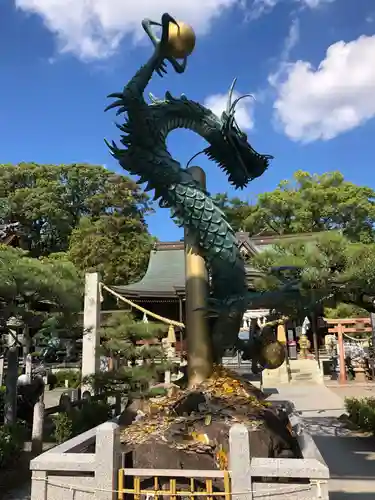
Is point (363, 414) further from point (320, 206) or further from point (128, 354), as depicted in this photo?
point (320, 206)

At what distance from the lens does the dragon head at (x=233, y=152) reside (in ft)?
18.8

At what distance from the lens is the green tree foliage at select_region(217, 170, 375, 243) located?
26875mm

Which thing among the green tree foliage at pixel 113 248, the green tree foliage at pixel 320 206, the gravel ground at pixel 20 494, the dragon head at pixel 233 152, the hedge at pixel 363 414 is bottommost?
the gravel ground at pixel 20 494

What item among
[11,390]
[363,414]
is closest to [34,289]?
[11,390]

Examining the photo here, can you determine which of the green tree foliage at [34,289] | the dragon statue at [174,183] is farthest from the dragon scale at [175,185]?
the green tree foliage at [34,289]

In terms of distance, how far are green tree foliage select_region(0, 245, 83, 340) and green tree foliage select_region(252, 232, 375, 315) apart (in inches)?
120

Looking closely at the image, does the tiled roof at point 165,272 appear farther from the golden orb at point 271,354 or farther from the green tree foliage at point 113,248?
the golden orb at point 271,354

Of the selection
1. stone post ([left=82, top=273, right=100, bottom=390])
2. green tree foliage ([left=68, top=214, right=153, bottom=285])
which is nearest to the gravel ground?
stone post ([left=82, top=273, right=100, bottom=390])

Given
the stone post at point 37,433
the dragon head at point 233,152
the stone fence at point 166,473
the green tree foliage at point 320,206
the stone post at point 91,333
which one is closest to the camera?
the stone fence at point 166,473

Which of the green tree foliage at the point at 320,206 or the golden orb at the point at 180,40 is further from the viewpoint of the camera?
the green tree foliage at the point at 320,206

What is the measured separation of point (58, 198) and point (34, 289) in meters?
26.4

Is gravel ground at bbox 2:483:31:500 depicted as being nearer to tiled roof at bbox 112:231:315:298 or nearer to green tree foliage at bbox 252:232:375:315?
green tree foliage at bbox 252:232:375:315

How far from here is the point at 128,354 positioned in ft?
31.6

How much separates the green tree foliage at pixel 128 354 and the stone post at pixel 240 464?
472cm
